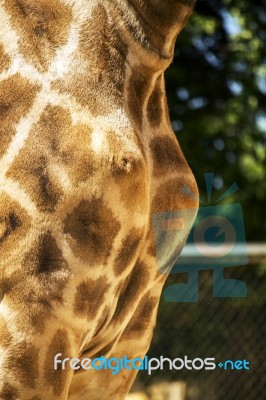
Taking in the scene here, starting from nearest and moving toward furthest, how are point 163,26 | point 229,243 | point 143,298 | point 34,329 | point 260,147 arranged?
1. point 34,329
2. point 163,26
3. point 143,298
4. point 229,243
5. point 260,147

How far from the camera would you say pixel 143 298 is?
1.59m

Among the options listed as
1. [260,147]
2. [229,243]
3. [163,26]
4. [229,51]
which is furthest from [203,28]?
Result: [163,26]

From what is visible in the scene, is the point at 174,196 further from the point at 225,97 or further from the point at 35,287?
the point at 225,97

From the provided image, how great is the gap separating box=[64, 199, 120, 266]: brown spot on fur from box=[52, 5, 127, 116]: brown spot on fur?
17 cm

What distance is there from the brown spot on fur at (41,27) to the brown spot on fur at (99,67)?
1.6 inches

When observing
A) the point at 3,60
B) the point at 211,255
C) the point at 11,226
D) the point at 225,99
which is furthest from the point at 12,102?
the point at 225,99

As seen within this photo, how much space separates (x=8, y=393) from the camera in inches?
53.6

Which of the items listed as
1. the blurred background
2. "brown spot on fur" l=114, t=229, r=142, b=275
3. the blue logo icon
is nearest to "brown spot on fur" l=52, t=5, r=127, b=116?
"brown spot on fur" l=114, t=229, r=142, b=275

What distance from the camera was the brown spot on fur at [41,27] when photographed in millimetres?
1444

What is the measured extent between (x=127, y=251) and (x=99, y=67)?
12.8 inches

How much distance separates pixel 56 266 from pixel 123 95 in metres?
0.32

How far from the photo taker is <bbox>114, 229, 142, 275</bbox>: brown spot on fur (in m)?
1.42

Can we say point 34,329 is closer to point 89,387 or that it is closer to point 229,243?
point 89,387

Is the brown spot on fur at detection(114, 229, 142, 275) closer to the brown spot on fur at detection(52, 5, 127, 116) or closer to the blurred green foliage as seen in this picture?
the brown spot on fur at detection(52, 5, 127, 116)
